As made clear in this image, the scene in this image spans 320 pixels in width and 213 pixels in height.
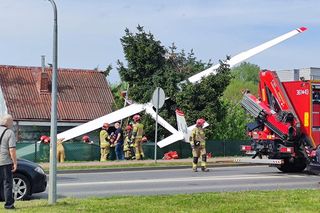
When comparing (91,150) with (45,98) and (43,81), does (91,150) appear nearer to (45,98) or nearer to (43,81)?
(45,98)

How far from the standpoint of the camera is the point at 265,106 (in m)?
20.5

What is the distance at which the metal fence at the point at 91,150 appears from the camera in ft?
84.5

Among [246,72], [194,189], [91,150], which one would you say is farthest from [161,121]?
[246,72]

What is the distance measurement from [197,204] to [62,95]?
33.7m

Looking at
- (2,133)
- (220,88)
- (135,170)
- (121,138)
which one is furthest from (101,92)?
(2,133)

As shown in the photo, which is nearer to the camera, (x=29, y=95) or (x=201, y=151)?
(x=201, y=151)

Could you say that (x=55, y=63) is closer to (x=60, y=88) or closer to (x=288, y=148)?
(x=288, y=148)

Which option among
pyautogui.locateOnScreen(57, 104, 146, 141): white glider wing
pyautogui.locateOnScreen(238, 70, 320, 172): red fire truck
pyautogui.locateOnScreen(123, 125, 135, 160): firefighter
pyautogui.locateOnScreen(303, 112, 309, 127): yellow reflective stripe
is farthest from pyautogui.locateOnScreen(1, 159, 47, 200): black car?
pyautogui.locateOnScreen(57, 104, 146, 141): white glider wing

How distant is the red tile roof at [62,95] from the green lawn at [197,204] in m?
29.7

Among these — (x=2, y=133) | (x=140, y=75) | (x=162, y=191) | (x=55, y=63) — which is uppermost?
(x=140, y=75)

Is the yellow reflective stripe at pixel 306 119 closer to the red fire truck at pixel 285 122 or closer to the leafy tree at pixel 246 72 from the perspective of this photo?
the red fire truck at pixel 285 122

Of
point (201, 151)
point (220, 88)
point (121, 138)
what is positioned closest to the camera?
point (201, 151)

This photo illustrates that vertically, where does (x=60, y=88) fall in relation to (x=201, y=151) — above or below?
above

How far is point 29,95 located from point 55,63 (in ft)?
107
